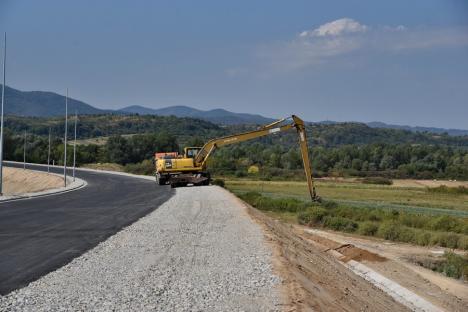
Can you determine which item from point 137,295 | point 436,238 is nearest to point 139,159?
point 436,238

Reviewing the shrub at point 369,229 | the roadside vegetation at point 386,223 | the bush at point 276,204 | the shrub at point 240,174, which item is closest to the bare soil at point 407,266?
the roadside vegetation at point 386,223

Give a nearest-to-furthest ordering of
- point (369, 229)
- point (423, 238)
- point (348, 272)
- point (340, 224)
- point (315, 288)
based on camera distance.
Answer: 1. point (315, 288)
2. point (348, 272)
3. point (423, 238)
4. point (369, 229)
5. point (340, 224)

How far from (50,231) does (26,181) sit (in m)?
57.6

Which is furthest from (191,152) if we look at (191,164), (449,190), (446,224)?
(449,190)

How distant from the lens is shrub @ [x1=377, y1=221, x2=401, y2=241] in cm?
3562

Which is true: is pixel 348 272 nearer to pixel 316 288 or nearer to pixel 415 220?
pixel 316 288

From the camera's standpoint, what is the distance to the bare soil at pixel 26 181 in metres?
64.8

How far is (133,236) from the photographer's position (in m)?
18.4

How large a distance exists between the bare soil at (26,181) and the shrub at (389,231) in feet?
120

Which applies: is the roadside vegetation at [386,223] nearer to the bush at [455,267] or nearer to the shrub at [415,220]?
the shrub at [415,220]

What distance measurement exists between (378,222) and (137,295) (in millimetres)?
32598

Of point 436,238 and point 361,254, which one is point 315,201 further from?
point 361,254

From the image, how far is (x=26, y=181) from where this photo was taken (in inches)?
2889

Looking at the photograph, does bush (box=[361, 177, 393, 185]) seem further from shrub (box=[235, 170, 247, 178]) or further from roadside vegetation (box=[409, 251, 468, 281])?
roadside vegetation (box=[409, 251, 468, 281])
